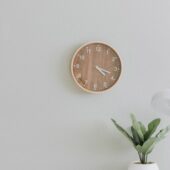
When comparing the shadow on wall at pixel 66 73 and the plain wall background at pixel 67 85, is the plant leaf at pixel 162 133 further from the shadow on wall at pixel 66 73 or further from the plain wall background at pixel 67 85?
the shadow on wall at pixel 66 73

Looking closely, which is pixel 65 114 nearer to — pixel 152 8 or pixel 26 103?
pixel 26 103

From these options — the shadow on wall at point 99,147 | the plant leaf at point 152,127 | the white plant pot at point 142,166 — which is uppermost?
the plant leaf at point 152,127

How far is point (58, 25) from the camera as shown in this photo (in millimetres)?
1989

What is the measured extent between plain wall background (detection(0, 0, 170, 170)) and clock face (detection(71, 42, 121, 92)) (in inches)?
1.7

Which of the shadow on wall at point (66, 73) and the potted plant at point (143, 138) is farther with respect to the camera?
the shadow on wall at point (66, 73)

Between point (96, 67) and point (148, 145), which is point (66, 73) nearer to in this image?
point (96, 67)

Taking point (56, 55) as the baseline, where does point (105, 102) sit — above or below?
below

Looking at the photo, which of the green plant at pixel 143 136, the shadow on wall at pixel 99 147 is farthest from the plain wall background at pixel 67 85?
the green plant at pixel 143 136

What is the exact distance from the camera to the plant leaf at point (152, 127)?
1874 millimetres

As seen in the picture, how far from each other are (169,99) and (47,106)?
632mm

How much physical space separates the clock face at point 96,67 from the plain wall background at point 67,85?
0.04 m

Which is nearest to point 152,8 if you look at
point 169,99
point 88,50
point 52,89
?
point 88,50

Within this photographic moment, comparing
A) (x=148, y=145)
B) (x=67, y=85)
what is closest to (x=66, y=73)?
(x=67, y=85)

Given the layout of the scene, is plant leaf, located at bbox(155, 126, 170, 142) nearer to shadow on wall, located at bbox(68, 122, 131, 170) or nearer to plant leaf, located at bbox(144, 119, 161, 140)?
plant leaf, located at bbox(144, 119, 161, 140)
